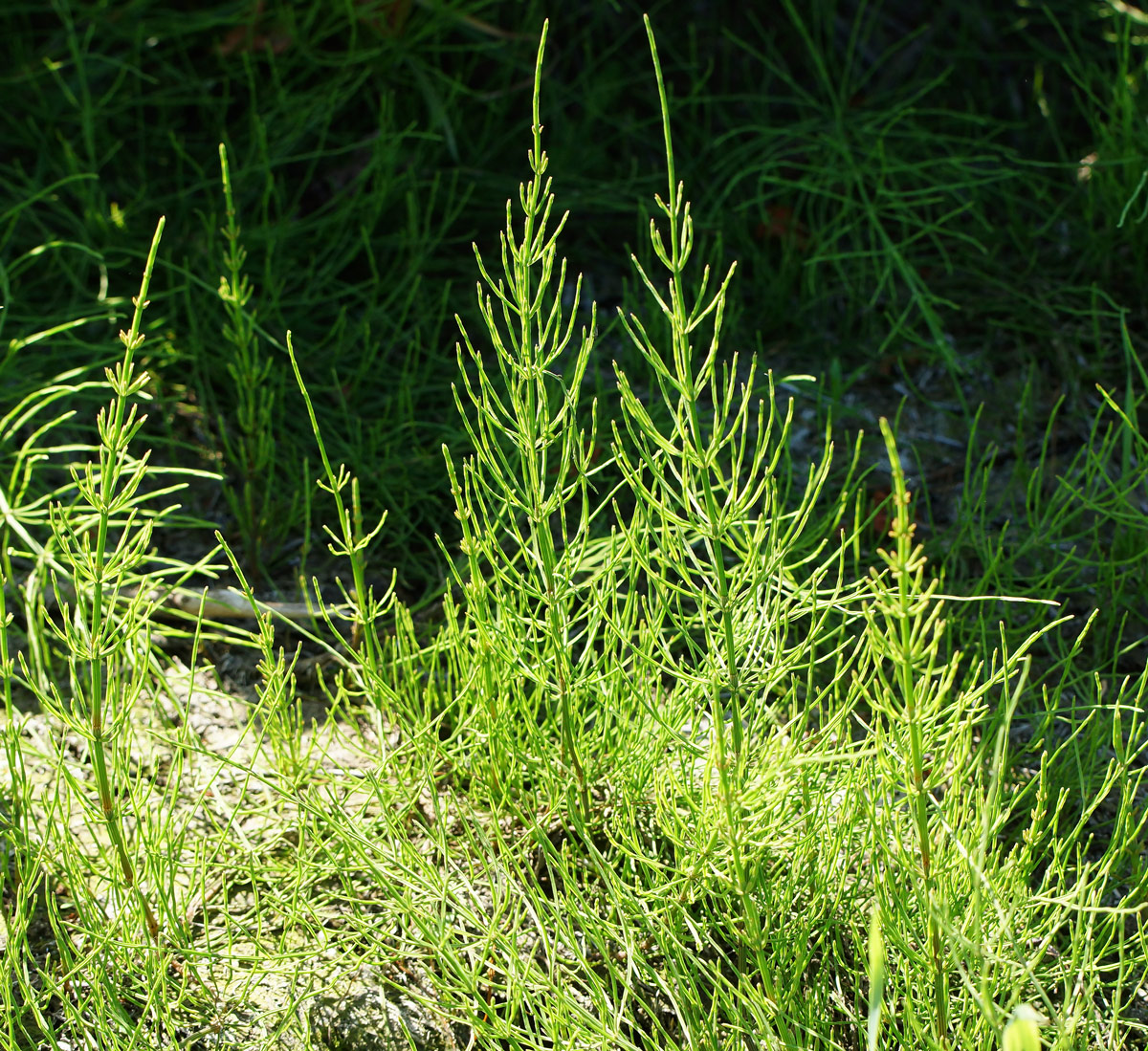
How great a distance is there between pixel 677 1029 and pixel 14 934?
875 mm

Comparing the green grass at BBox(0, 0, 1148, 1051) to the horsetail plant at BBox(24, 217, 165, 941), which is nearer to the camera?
the horsetail plant at BBox(24, 217, 165, 941)

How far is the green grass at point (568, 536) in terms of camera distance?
155cm

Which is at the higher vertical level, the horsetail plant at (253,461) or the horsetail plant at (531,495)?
the horsetail plant at (531,495)

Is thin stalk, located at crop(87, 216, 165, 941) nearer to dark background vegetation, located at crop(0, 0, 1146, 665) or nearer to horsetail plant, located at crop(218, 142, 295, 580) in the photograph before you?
horsetail plant, located at crop(218, 142, 295, 580)

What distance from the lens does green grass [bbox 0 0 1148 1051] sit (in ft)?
5.08

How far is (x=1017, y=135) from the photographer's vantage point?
3.28 m

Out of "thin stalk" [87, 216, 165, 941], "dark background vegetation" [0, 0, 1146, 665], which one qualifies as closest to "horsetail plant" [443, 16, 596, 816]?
"thin stalk" [87, 216, 165, 941]

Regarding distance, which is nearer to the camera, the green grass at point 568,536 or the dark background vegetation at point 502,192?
the green grass at point 568,536

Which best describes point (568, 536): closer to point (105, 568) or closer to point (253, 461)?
point (253, 461)

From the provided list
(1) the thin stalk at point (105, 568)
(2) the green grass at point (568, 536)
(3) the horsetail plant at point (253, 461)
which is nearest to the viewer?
(1) the thin stalk at point (105, 568)

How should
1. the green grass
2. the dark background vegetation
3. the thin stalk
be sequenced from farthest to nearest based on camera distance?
1. the dark background vegetation
2. the green grass
3. the thin stalk

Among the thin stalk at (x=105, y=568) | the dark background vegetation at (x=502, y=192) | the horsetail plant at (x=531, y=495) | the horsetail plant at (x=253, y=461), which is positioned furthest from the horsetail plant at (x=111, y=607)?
the dark background vegetation at (x=502, y=192)

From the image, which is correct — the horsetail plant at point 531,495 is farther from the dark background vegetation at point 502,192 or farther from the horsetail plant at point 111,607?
the dark background vegetation at point 502,192

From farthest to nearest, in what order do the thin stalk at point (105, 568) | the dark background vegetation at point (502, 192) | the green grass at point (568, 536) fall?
the dark background vegetation at point (502, 192)
the green grass at point (568, 536)
the thin stalk at point (105, 568)
